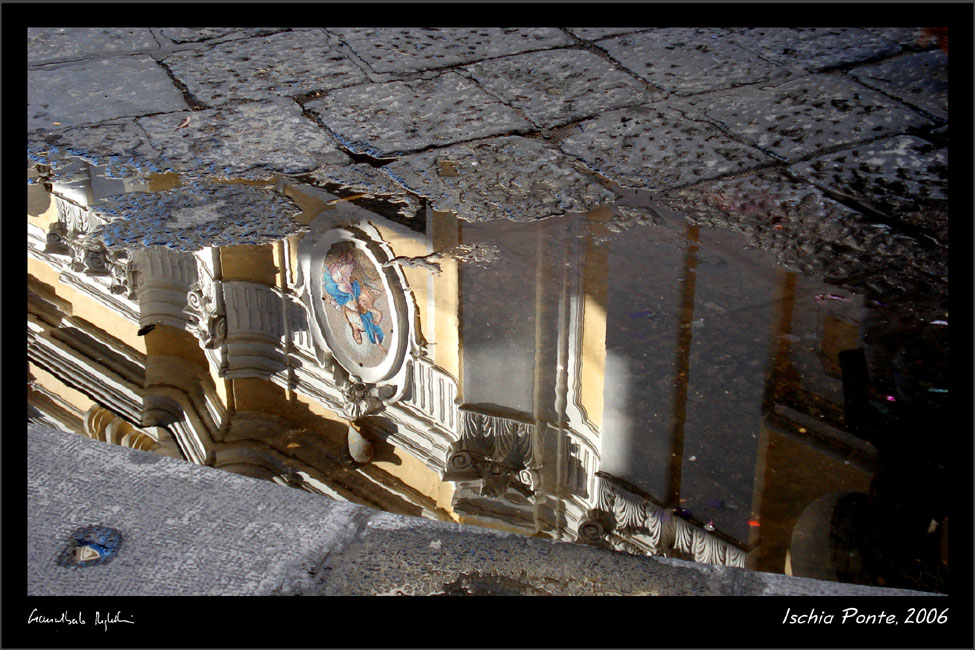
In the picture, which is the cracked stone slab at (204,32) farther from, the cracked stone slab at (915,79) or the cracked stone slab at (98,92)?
the cracked stone slab at (915,79)

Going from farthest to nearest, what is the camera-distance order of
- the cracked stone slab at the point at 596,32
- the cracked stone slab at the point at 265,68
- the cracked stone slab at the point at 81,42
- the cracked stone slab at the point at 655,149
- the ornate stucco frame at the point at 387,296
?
the cracked stone slab at the point at 596,32 → the cracked stone slab at the point at 81,42 → the cracked stone slab at the point at 265,68 → the cracked stone slab at the point at 655,149 → the ornate stucco frame at the point at 387,296

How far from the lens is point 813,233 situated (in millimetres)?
2564

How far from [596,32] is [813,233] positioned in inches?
66.0

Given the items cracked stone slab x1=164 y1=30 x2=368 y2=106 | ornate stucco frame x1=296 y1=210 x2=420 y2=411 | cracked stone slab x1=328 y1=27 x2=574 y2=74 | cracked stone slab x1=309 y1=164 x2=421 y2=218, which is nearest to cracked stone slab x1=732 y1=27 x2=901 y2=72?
cracked stone slab x1=328 y1=27 x2=574 y2=74

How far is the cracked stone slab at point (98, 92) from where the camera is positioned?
3260mm

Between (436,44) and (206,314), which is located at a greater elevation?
(436,44)

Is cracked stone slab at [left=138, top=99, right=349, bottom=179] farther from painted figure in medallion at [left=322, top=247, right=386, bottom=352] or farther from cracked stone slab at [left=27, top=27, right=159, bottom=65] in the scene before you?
cracked stone slab at [left=27, top=27, right=159, bottom=65]

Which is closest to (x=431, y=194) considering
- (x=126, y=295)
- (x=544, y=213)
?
(x=544, y=213)

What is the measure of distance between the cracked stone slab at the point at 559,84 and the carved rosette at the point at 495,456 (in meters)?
1.51

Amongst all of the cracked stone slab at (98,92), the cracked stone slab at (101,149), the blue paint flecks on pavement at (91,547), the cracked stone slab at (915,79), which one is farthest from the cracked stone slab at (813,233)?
the cracked stone slab at (98,92)

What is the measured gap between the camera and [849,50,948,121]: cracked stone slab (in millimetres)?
3213

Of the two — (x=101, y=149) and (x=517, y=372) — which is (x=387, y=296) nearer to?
(x=517, y=372)
